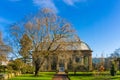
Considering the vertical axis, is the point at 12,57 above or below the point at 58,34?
below

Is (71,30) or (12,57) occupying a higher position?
(71,30)

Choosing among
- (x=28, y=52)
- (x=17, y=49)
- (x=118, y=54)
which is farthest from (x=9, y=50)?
(x=118, y=54)

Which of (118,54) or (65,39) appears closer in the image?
(65,39)

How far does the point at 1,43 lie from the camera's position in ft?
196

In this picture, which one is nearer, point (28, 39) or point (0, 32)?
point (28, 39)

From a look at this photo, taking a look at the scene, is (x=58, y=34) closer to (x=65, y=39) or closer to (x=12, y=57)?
(x=65, y=39)

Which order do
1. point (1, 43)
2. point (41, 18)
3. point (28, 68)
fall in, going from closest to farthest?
point (41, 18)
point (1, 43)
point (28, 68)

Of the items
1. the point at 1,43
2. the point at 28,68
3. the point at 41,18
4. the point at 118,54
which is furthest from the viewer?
the point at 118,54

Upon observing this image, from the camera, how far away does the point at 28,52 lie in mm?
56250

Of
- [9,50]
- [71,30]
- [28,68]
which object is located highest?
[71,30]

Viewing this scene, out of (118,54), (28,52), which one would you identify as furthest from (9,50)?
(118,54)

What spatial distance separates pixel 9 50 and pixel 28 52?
20.0ft

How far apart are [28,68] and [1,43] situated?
32.2 ft

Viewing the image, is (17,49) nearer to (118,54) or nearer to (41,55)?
(41,55)
